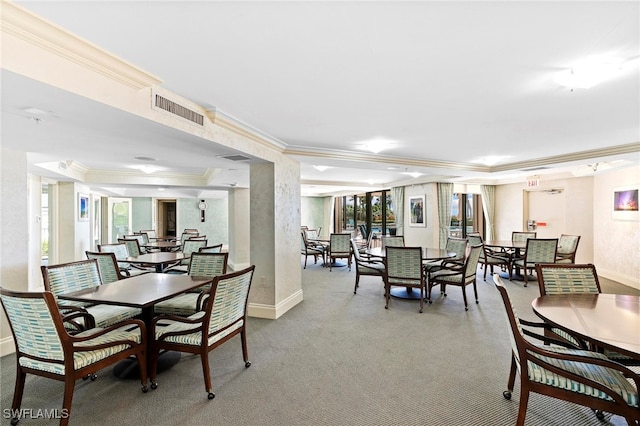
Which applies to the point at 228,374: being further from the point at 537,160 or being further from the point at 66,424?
the point at 537,160

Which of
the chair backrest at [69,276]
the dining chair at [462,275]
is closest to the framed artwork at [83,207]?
the chair backrest at [69,276]

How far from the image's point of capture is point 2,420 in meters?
2.11

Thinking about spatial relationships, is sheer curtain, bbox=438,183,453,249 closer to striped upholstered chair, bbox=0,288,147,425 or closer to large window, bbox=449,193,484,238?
large window, bbox=449,193,484,238

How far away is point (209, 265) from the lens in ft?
12.7

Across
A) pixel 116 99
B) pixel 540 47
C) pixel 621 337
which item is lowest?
pixel 621 337

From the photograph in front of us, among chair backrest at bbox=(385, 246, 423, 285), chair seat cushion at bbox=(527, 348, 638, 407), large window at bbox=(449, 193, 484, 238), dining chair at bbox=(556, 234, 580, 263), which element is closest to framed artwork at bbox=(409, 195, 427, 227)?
large window at bbox=(449, 193, 484, 238)

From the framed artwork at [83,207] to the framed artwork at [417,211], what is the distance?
8453mm

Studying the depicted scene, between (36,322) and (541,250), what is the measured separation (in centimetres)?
732

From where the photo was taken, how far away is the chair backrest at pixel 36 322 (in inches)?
75.1

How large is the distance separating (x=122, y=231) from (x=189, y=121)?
35.9ft

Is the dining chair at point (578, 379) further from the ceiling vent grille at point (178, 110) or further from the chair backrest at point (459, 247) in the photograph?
the chair backrest at point (459, 247)

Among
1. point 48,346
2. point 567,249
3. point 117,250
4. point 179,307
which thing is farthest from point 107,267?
point 567,249

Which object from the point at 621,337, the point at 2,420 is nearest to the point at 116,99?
the point at 2,420

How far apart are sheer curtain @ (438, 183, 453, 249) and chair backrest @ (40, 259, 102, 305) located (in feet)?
24.7
